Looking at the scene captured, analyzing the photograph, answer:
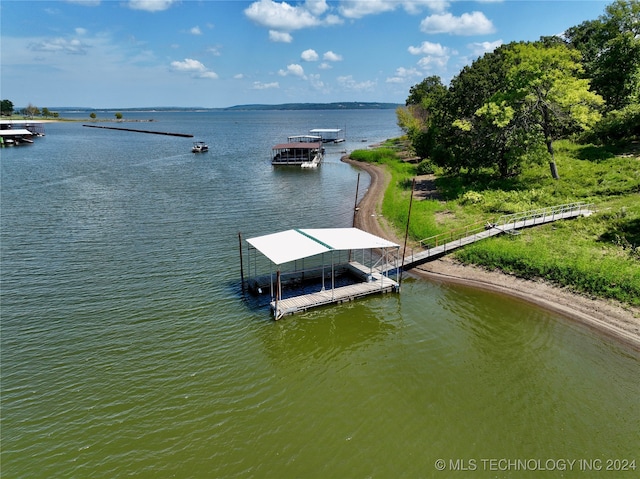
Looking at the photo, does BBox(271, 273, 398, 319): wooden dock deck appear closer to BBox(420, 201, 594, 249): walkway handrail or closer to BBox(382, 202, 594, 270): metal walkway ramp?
BBox(382, 202, 594, 270): metal walkway ramp

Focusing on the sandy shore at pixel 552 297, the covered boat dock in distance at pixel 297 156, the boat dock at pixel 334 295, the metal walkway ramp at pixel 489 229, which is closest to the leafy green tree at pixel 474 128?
the metal walkway ramp at pixel 489 229

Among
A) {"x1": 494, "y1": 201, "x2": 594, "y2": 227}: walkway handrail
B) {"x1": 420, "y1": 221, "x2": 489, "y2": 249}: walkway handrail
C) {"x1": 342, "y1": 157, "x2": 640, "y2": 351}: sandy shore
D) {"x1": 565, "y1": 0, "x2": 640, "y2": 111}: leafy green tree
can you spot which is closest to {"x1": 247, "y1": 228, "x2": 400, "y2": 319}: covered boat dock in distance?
{"x1": 342, "y1": 157, "x2": 640, "y2": 351}: sandy shore

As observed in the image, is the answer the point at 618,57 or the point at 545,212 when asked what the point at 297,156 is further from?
the point at 545,212

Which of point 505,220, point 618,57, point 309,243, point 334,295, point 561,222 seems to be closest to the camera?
point 334,295

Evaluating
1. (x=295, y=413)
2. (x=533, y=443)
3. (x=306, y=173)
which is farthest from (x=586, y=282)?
(x=306, y=173)

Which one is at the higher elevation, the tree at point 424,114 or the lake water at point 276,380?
the tree at point 424,114

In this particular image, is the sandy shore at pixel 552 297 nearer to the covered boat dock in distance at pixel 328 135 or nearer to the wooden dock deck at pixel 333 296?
the wooden dock deck at pixel 333 296

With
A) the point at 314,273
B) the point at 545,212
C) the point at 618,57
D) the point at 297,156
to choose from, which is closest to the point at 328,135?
the point at 297,156
